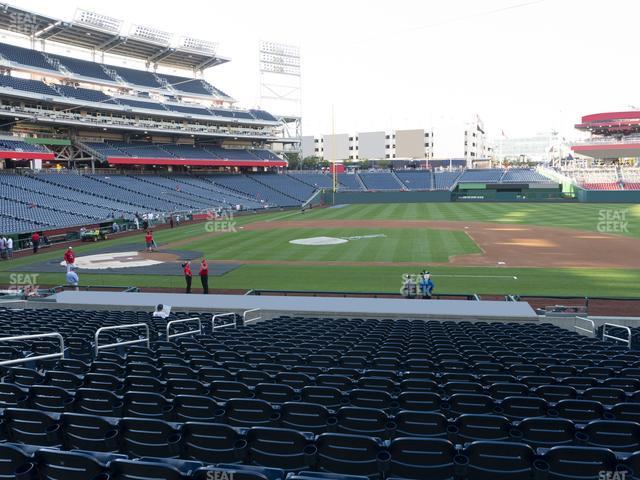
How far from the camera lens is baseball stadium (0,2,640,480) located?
14.6 ft

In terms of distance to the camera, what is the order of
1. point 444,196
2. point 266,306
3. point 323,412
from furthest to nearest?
1. point 444,196
2. point 266,306
3. point 323,412

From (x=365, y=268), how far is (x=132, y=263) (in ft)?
46.0

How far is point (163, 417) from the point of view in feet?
18.1

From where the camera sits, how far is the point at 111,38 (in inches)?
2729

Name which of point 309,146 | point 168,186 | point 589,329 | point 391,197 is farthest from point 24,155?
point 309,146

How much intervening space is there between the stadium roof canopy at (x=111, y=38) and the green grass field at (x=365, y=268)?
3592cm

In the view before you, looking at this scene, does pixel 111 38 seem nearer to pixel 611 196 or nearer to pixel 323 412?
pixel 611 196

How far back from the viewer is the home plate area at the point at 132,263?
1083 inches

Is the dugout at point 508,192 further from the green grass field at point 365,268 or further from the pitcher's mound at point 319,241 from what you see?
the pitcher's mound at point 319,241

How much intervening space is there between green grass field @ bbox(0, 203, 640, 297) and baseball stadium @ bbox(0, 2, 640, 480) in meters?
0.24

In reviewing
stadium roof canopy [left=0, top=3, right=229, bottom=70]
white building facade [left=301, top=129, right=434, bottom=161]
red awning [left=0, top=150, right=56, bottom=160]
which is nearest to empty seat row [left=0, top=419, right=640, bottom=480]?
red awning [left=0, top=150, right=56, bottom=160]

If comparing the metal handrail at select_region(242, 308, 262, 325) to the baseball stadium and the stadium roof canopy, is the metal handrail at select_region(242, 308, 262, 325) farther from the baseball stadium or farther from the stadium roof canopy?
the stadium roof canopy

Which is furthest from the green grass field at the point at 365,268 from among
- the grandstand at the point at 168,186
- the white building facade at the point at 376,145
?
the white building facade at the point at 376,145

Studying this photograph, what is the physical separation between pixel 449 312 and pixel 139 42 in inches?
2824
